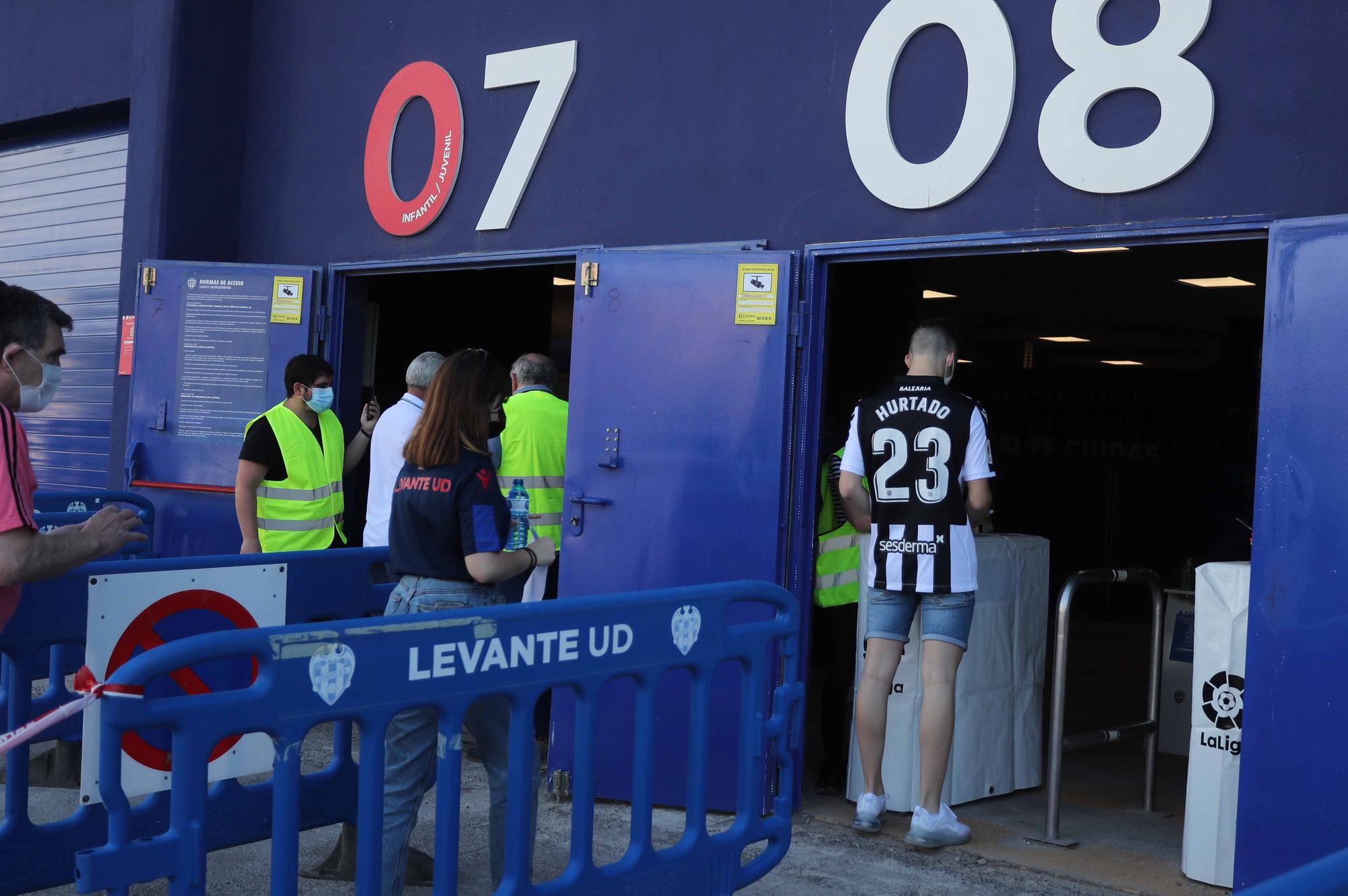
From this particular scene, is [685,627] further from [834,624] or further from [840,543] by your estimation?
[834,624]

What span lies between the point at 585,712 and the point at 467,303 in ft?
20.7

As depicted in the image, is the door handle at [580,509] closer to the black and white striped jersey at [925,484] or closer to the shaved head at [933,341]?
the black and white striped jersey at [925,484]

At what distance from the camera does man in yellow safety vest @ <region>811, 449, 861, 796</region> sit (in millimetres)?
5324

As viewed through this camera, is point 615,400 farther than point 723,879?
Yes

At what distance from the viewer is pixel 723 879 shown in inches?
132

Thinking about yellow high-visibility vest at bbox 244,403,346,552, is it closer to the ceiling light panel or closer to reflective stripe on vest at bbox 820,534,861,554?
reflective stripe on vest at bbox 820,534,861,554

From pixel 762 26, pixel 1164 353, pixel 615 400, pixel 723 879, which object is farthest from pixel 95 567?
pixel 1164 353

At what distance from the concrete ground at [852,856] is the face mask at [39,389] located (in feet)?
4.93

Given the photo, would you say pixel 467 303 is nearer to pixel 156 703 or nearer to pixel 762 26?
pixel 762 26

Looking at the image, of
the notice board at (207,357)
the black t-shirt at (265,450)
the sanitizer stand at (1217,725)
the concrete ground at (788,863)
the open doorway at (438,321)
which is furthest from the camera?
the open doorway at (438,321)

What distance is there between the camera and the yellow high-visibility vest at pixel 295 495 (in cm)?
567

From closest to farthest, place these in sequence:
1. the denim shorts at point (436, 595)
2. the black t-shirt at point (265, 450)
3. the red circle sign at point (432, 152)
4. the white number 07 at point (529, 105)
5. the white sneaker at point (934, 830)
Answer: the denim shorts at point (436, 595) → the white sneaker at point (934, 830) → the black t-shirt at point (265, 450) → the white number 07 at point (529, 105) → the red circle sign at point (432, 152)

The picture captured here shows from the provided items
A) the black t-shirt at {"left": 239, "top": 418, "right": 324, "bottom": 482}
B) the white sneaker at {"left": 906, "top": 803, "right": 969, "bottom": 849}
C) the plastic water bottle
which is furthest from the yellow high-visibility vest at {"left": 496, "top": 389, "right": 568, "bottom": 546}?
the plastic water bottle

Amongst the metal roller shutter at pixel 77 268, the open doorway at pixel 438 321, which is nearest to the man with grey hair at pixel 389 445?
the open doorway at pixel 438 321
